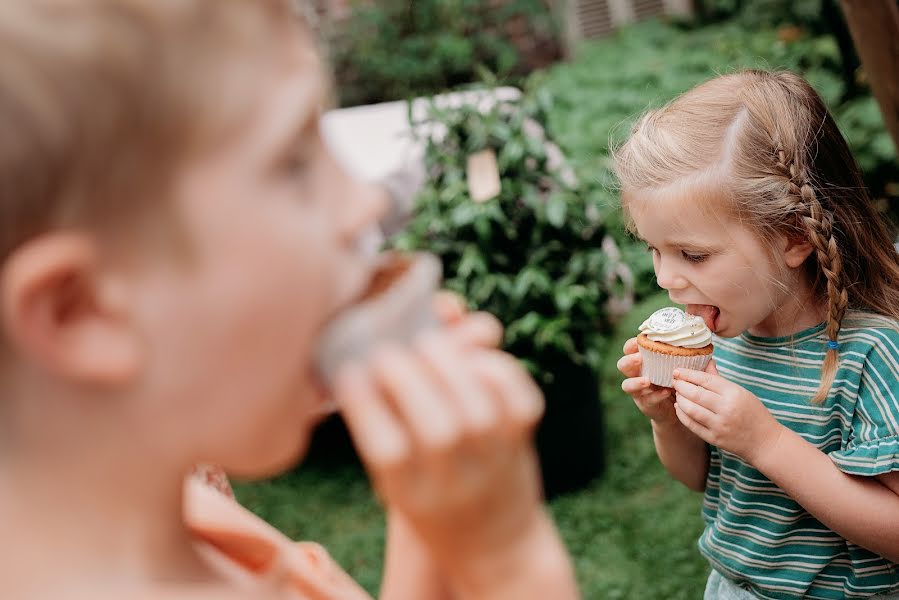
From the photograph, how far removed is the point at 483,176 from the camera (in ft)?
11.9

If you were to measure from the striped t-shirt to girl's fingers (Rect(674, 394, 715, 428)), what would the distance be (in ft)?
0.71

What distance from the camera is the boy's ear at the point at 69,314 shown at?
617 mm

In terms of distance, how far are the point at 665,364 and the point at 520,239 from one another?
6.26 feet

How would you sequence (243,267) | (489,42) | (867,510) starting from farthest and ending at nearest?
1. (489,42)
2. (867,510)
3. (243,267)

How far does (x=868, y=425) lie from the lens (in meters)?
1.79

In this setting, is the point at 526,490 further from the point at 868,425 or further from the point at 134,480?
the point at 868,425

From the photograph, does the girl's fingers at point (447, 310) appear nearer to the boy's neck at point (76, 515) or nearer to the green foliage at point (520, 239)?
the boy's neck at point (76, 515)

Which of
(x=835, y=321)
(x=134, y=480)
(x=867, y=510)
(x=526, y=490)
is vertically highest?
(x=134, y=480)

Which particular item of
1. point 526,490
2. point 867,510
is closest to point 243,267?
point 526,490

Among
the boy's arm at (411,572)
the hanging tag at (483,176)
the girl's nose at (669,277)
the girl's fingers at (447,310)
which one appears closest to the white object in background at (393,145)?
the hanging tag at (483,176)

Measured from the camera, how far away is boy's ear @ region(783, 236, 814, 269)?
6.28 ft

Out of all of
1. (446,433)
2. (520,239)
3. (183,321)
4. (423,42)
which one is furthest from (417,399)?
(423,42)

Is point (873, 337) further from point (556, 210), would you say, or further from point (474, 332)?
point (556, 210)

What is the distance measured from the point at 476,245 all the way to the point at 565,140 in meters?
3.15
